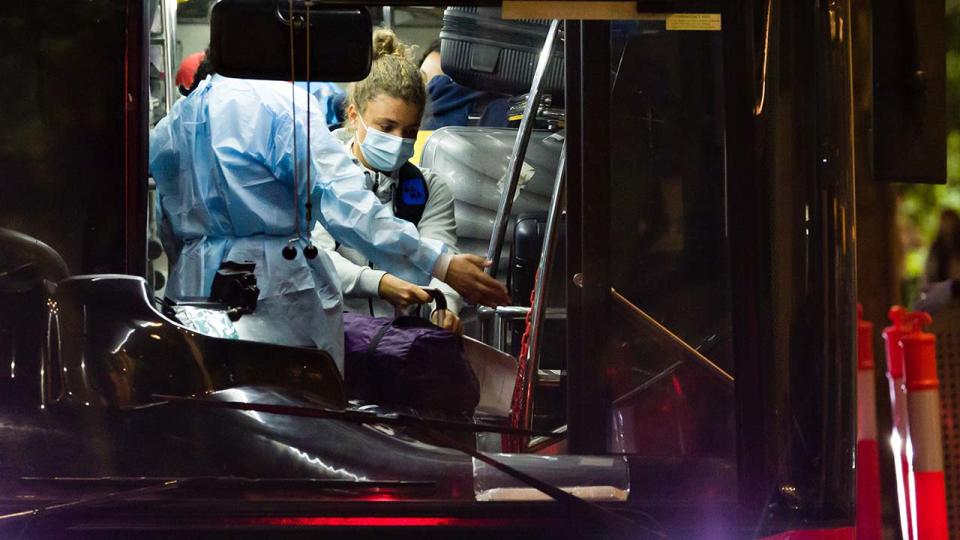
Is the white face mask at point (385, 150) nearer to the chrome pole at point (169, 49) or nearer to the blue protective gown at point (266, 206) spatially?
the blue protective gown at point (266, 206)

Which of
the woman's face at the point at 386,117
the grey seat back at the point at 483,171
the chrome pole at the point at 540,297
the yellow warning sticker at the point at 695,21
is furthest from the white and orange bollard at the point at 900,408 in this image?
the yellow warning sticker at the point at 695,21

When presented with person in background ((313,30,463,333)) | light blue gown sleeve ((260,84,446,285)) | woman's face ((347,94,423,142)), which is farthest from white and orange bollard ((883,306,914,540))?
light blue gown sleeve ((260,84,446,285))

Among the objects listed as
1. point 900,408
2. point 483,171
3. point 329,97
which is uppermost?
point 329,97

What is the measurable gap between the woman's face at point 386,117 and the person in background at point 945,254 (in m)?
5.94

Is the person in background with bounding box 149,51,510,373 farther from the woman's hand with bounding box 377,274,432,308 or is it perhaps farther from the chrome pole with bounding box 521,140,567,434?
the chrome pole with bounding box 521,140,567,434

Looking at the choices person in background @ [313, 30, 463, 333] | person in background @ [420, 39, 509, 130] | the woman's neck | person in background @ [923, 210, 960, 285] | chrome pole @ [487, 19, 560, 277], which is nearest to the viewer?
person in background @ [313, 30, 463, 333]

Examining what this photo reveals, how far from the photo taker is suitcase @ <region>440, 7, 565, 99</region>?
10.1ft

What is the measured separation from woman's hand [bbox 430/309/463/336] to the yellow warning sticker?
73cm

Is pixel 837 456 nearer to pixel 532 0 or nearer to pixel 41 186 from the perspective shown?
pixel 532 0

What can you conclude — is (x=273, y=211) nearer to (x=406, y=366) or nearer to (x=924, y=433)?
(x=406, y=366)

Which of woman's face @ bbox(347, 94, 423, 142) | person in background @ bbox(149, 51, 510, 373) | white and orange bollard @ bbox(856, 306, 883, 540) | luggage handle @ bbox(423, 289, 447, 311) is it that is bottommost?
white and orange bollard @ bbox(856, 306, 883, 540)

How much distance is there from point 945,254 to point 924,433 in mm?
3298

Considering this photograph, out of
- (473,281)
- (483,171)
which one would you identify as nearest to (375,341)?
(473,281)

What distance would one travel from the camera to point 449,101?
3805mm
